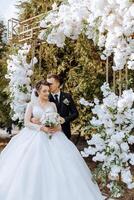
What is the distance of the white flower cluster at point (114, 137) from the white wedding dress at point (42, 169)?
0.65 m

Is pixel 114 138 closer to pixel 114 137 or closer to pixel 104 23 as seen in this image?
pixel 114 137

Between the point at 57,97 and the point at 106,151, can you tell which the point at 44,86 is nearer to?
the point at 57,97

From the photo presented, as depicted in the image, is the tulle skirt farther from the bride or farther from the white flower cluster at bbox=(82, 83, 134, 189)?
the white flower cluster at bbox=(82, 83, 134, 189)

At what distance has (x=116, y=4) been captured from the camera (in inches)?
173

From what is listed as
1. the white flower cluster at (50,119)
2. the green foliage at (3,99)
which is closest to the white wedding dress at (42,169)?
the white flower cluster at (50,119)

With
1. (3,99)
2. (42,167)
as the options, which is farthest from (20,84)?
(3,99)

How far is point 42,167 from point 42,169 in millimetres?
29

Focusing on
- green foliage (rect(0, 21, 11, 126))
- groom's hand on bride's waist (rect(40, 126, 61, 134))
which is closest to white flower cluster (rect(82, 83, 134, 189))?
groom's hand on bride's waist (rect(40, 126, 61, 134))

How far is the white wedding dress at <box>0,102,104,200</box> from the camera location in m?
5.26

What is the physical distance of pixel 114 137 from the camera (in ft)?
15.5

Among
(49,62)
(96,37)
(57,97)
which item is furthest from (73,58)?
(96,37)

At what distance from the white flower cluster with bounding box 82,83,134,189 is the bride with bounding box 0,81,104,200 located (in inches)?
26.1

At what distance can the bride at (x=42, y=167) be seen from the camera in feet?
Result: 17.3

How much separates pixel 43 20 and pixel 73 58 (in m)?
5.30
